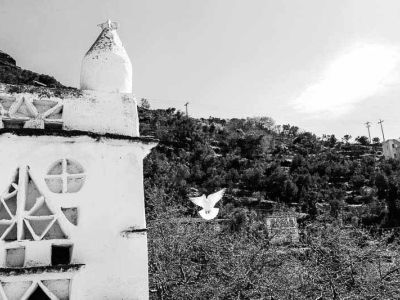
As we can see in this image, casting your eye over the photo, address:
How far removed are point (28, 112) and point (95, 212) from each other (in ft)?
4.79

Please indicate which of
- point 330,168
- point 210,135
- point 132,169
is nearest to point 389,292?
point 132,169

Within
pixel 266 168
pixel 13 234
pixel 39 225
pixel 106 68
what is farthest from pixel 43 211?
pixel 266 168

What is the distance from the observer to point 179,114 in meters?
69.2

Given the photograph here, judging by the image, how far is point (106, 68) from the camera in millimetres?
5711

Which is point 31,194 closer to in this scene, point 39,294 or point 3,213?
point 3,213

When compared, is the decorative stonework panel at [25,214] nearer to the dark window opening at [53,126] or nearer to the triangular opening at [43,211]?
the triangular opening at [43,211]

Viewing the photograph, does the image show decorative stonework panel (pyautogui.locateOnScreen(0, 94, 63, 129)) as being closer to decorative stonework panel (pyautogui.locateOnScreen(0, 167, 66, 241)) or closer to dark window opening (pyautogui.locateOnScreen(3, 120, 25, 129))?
dark window opening (pyautogui.locateOnScreen(3, 120, 25, 129))

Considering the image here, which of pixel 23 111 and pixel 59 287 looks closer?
pixel 59 287

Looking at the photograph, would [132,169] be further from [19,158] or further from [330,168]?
[330,168]

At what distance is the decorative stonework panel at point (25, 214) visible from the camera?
15.2 ft

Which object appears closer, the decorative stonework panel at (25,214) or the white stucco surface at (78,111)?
the decorative stonework panel at (25,214)

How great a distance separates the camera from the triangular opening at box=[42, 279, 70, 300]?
4523 mm

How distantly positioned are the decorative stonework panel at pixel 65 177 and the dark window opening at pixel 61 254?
1.99ft

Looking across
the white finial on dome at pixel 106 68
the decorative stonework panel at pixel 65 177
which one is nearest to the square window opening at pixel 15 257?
the decorative stonework panel at pixel 65 177
